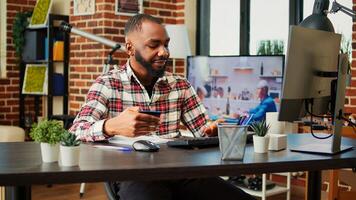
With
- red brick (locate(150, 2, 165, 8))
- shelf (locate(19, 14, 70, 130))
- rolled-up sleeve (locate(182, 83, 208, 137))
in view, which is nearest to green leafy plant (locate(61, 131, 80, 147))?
rolled-up sleeve (locate(182, 83, 208, 137))

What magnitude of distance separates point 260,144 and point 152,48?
27.0 inches

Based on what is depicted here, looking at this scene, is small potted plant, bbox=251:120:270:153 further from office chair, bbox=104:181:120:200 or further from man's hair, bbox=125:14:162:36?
man's hair, bbox=125:14:162:36

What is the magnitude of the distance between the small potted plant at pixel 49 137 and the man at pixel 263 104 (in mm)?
2008

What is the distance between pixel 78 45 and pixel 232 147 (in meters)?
3.41

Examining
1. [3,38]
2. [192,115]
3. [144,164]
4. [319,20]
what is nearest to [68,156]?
[144,164]

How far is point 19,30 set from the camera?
5.32 metres

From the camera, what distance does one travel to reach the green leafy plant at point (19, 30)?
532 cm

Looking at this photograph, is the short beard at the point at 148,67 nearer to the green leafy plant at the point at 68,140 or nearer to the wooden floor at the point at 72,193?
the green leafy plant at the point at 68,140

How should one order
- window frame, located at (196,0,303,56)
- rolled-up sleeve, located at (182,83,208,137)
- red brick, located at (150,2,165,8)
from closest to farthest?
rolled-up sleeve, located at (182,83,208,137) → window frame, located at (196,0,303,56) → red brick, located at (150,2,165,8)

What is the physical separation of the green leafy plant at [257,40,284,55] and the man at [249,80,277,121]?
1.44 ft

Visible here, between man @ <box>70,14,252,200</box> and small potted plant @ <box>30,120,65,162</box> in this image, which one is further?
man @ <box>70,14,252,200</box>

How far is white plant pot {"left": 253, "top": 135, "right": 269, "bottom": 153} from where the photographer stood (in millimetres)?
1749

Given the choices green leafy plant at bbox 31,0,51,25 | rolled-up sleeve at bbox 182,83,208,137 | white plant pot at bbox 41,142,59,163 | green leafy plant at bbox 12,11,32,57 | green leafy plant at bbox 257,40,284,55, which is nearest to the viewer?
white plant pot at bbox 41,142,59,163

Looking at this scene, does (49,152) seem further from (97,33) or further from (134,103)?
A: (97,33)
